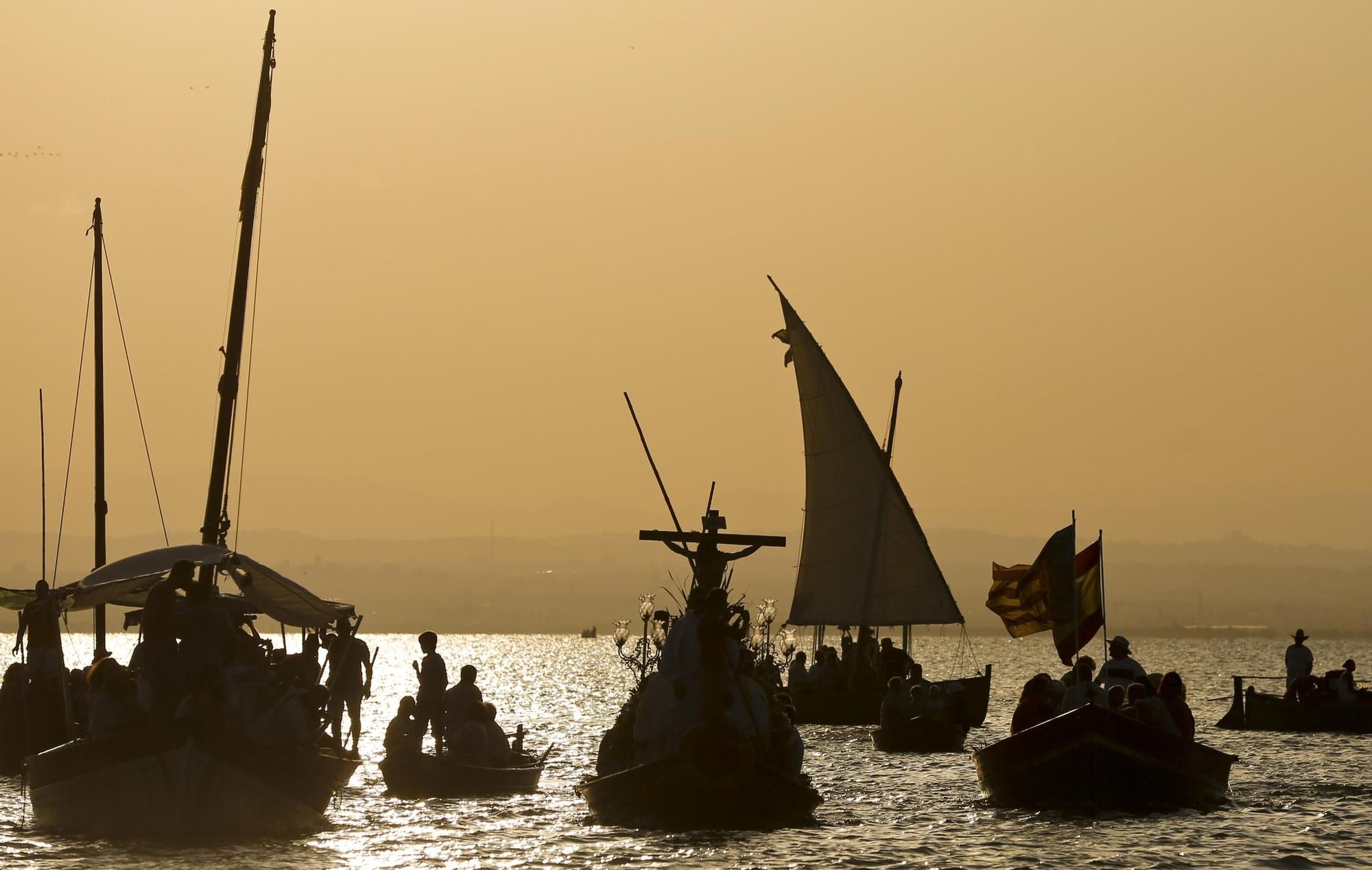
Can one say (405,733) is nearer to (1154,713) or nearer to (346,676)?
(346,676)

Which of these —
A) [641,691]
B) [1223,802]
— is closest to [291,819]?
[641,691]

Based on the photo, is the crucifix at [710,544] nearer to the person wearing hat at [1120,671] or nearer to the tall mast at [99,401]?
the person wearing hat at [1120,671]

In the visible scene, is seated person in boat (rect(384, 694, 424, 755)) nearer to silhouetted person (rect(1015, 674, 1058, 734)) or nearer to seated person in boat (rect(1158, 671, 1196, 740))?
silhouetted person (rect(1015, 674, 1058, 734))

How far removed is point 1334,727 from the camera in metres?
52.8

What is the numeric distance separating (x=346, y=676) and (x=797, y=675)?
2760 cm

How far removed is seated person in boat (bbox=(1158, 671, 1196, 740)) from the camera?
30.8m

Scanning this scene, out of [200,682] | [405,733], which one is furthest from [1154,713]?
[200,682]

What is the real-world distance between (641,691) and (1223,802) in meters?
11.1

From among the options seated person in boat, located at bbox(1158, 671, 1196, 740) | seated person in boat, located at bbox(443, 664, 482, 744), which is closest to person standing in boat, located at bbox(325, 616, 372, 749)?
seated person in boat, located at bbox(443, 664, 482, 744)

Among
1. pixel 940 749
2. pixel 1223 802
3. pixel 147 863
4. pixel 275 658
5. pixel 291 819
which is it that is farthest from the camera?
pixel 940 749

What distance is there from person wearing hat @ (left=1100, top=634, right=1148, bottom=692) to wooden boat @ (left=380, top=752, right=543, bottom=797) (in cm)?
1049

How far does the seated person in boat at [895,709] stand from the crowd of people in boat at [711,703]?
19863 mm

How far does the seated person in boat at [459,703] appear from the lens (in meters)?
32.2

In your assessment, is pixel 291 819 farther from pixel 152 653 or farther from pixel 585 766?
pixel 585 766
